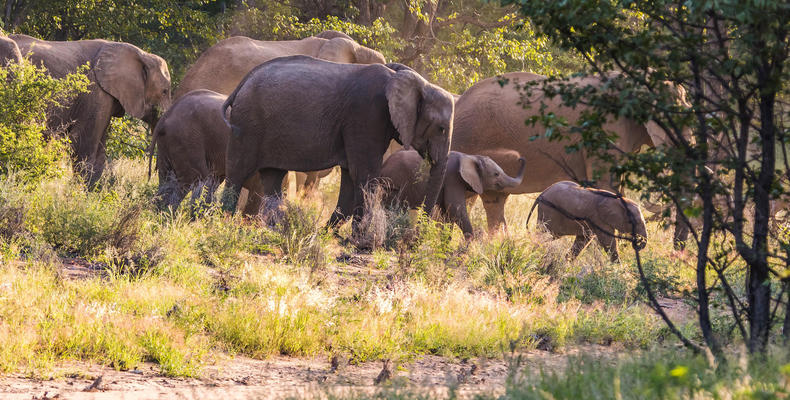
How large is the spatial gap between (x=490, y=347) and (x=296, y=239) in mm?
2997

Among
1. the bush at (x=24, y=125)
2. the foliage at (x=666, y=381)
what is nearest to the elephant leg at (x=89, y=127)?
the bush at (x=24, y=125)

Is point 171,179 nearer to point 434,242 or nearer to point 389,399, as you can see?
point 434,242

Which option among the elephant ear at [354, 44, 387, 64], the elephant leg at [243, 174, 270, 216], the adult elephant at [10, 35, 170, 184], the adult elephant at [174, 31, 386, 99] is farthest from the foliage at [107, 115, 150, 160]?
the elephant leg at [243, 174, 270, 216]

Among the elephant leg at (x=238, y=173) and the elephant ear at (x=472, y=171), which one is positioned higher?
the elephant ear at (x=472, y=171)

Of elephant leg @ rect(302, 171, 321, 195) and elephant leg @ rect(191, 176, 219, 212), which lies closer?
elephant leg @ rect(191, 176, 219, 212)

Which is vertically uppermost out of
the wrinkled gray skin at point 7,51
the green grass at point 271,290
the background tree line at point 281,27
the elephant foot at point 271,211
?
the background tree line at point 281,27

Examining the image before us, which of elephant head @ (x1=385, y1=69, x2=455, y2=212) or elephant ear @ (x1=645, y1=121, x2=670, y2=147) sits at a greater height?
elephant ear @ (x1=645, y1=121, x2=670, y2=147)

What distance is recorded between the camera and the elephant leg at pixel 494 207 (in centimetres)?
1262

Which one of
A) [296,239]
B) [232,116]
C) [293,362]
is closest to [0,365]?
[293,362]

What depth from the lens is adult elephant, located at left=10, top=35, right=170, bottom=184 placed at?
43.5 ft

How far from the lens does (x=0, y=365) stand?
575 cm

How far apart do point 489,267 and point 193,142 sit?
4.21 metres

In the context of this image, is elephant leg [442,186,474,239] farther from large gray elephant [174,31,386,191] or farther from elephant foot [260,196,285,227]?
large gray elephant [174,31,386,191]

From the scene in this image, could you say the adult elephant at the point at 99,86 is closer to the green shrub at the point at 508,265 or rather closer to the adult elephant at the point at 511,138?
the adult elephant at the point at 511,138
